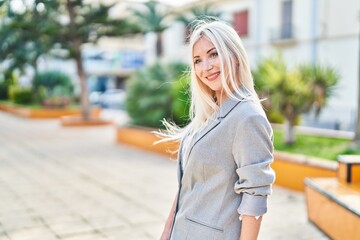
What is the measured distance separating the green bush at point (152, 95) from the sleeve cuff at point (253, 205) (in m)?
8.22

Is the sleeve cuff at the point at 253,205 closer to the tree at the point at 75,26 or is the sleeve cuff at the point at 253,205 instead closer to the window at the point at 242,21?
the tree at the point at 75,26

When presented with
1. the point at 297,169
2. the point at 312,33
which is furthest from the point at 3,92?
the point at 297,169

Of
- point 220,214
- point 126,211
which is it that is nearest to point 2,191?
point 126,211

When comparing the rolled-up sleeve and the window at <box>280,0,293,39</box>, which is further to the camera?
the window at <box>280,0,293,39</box>

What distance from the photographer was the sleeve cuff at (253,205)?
1652 mm

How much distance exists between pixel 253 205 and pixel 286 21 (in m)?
23.2

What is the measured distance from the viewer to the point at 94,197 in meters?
5.84

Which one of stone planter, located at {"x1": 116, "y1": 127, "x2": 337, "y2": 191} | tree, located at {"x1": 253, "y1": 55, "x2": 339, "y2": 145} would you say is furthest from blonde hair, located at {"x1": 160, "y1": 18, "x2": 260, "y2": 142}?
tree, located at {"x1": 253, "y1": 55, "x2": 339, "y2": 145}

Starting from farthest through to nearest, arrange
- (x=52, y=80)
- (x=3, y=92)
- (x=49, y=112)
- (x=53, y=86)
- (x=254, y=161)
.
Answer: (x=3, y=92) < (x=53, y=86) < (x=52, y=80) < (x=49, y=112) < (x=254, y=161)

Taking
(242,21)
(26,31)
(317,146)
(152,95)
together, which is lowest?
(317,146)

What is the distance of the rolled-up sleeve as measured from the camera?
1.64 metres

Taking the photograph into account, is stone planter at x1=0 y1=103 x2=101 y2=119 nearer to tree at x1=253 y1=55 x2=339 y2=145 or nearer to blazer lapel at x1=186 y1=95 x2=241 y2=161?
tree at x1=253 y1=55 x2=339 y2=145

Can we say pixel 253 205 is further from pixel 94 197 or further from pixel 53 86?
pixel 53 86

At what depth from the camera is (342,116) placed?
738 inches
